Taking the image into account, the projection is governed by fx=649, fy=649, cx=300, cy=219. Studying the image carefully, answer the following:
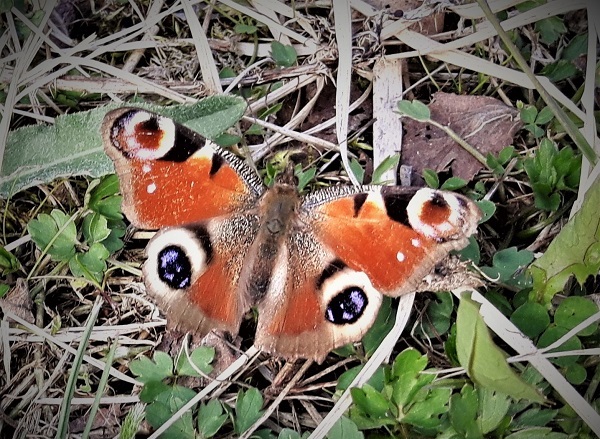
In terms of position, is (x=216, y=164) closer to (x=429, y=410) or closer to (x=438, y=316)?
(x=438, y=316)

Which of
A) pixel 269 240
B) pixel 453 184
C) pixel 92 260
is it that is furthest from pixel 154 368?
pixel 453 184

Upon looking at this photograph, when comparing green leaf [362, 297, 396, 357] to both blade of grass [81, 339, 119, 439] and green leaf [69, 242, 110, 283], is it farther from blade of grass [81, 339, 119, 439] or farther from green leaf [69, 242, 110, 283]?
green leaf [69, 242, 110, 283]

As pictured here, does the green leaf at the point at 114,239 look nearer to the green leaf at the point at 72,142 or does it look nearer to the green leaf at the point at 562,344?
the green leaf at the point at 72,142

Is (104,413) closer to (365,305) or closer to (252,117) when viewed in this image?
(365,305)

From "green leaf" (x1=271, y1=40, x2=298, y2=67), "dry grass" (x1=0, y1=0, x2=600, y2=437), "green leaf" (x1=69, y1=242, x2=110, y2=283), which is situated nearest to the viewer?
"dry grass" (x1=0, y1=0, x2=600, y2=437)

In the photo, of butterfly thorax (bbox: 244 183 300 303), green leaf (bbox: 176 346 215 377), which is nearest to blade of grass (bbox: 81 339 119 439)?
Answer: green leaf (bbox: 176 346 215 377)

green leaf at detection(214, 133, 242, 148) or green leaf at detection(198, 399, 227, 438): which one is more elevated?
green leaf at detection(214, 133, 242, 148)

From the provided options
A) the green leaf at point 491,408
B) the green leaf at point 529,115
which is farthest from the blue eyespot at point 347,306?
the green leaf at point 529,115
